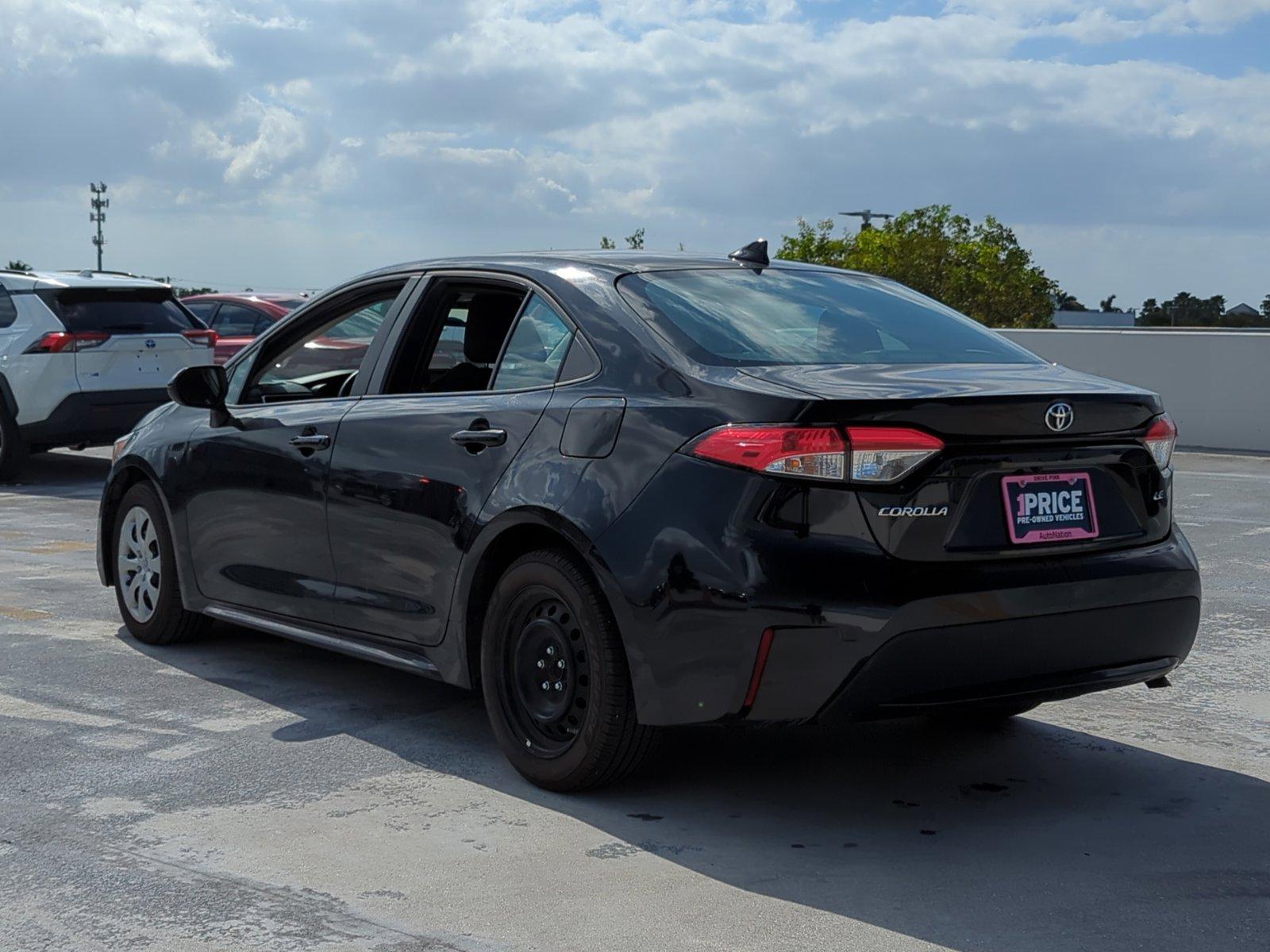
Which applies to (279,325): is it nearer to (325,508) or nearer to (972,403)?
(325,508)

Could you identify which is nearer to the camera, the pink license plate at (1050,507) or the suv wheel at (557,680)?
the pink license plate at (1050,507)

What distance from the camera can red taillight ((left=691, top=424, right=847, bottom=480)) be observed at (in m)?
4.25

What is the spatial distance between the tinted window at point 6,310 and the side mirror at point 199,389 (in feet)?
28.1

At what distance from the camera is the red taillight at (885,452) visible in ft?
14.0

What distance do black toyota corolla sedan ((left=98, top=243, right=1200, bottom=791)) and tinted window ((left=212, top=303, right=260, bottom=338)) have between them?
13853mm

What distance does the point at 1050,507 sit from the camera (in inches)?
177

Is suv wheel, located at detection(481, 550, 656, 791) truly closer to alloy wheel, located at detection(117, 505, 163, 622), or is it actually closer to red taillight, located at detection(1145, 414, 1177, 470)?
red taillight, located at detection(1145, 414, 1177, 470)

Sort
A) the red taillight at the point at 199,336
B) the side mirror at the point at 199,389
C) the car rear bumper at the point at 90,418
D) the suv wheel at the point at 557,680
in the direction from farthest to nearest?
the red taillight at the point at 199,336
the car rear bumper at the point at 90,418
the side mirror at the point at 199,389
the suv wheel at the point at 557,680

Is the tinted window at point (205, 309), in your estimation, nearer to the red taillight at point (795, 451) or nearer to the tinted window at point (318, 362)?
the tinted window at point (318, 362)

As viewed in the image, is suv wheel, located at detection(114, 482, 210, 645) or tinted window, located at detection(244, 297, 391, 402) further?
suv wheel, located at detection(114, 482, 210, 645)

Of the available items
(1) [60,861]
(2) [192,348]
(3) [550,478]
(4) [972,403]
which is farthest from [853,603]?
(2) [192,348]

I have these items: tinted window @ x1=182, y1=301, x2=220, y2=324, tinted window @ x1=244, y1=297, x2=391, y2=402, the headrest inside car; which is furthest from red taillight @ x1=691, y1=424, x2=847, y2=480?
tinted window @ x1=182, y1=301, x2=220, y2=324

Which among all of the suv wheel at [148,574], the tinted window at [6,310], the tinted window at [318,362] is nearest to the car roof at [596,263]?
the tinted window at [318,362]

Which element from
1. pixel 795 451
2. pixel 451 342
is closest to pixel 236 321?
pixel 451 342
